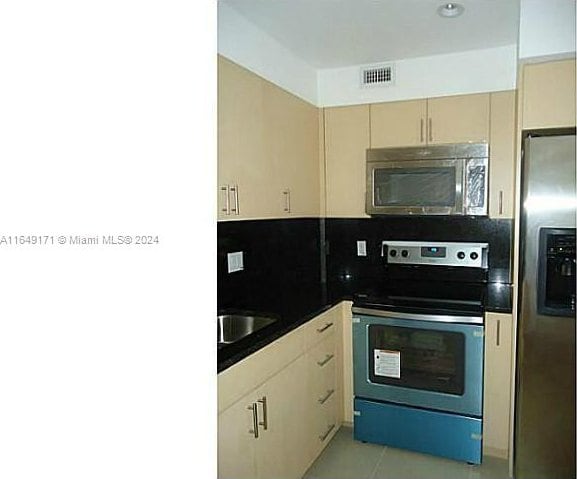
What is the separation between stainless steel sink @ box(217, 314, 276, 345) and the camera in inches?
95.0

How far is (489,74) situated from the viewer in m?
2.85

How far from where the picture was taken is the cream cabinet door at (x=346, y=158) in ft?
10.4

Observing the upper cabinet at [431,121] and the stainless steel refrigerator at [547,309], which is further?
the upper cabinet at [431,121]

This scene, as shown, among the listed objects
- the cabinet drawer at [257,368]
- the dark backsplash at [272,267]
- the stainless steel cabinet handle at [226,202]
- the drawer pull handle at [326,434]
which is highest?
the stainless steel cabinet handle at [226,202]

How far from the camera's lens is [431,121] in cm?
298

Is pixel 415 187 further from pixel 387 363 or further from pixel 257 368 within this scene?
pixel 257 368

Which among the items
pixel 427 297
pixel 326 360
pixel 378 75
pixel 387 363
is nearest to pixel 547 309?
pixel 427 297

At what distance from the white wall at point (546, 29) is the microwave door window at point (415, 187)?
83 cm

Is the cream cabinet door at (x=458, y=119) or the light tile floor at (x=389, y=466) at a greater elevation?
the cream cabinet door at (x=458, y=119)

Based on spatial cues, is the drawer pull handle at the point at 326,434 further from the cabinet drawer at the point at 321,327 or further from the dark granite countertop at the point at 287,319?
the dark granite countertop at the point at 287,319

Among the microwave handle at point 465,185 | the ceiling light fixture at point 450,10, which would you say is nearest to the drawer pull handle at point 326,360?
the microwave handle at point 465,185

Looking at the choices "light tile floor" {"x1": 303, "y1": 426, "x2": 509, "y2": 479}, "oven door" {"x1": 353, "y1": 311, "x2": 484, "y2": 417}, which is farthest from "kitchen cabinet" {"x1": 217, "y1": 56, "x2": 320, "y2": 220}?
"light tile floor" {"x1": 303, "y1": 426, "x2": 509, "y2": 479}
